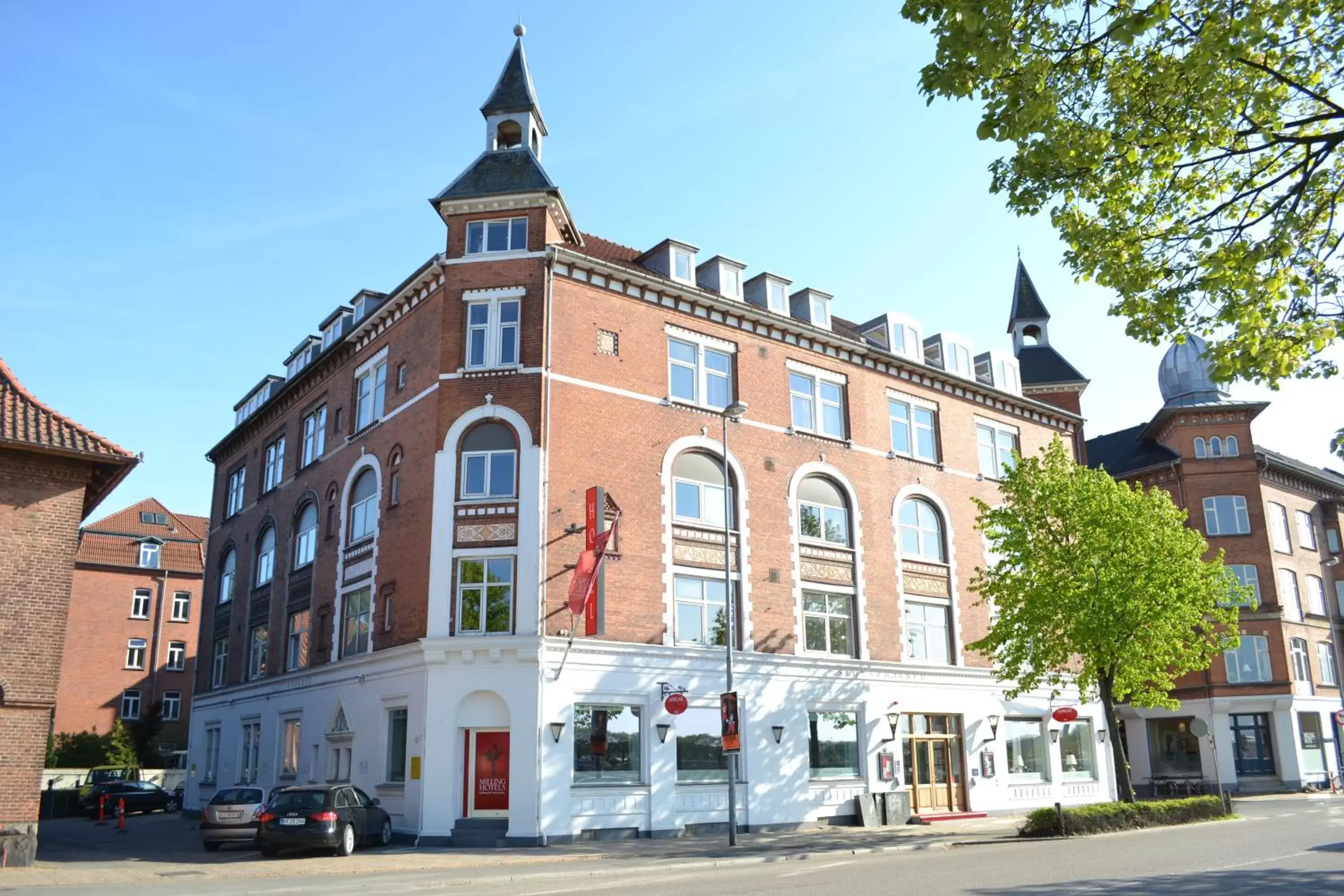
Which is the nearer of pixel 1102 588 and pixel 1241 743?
pixel 1102 588

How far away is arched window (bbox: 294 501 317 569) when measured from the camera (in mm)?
34531

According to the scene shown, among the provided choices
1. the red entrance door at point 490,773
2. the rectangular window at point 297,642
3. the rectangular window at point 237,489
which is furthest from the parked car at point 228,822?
the rectangular window at point 237,489

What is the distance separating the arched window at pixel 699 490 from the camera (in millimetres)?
28453

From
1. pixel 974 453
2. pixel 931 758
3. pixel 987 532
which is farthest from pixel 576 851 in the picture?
pixel 974 453

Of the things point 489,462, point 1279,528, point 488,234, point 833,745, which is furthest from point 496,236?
point 1279,528

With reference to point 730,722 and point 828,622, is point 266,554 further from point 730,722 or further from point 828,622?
point 730,722

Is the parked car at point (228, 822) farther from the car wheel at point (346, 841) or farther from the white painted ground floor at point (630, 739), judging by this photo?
the white painted ground floor at point (630, 739)

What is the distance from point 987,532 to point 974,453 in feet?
17.2

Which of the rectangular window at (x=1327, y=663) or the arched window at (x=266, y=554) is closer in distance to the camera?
the arched window at (x=266, y=554)

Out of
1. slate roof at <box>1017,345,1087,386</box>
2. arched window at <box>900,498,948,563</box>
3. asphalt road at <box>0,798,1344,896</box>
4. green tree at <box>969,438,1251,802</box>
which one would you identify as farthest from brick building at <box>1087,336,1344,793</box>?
asphalt road at <box>0,798,1344,896</box>

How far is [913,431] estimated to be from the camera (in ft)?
117

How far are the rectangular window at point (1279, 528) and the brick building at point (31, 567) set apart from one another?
4952 cm

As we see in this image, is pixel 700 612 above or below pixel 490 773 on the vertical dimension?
above

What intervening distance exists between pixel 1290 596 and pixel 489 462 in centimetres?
4335
